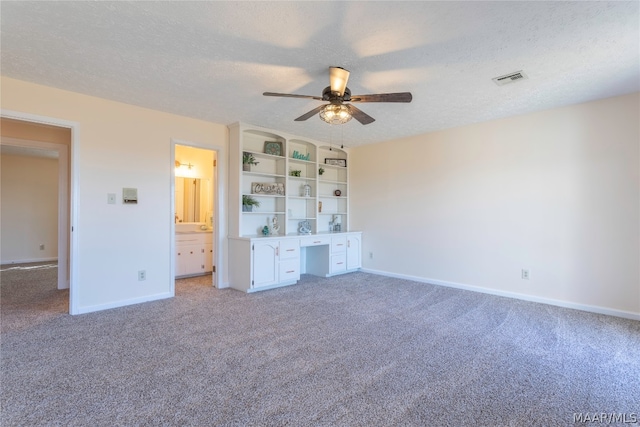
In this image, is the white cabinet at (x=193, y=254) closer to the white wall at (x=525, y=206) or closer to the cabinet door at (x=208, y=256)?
the cabinet door at (x=208, y=256)

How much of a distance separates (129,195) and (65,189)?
1799 mm

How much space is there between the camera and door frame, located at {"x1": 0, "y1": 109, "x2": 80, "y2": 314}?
3113mm

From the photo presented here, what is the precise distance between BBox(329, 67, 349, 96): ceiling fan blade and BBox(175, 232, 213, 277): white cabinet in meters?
3.76

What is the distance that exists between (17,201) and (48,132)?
3758mm

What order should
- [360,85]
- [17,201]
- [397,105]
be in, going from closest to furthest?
1. [360,85]
2. [397,105]
3. [17,201]

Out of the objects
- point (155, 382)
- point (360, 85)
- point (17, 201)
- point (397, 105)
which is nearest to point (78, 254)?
point (155, 382)

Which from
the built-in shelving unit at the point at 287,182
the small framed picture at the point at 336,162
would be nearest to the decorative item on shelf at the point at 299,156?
the built-in shelving unit at the point at 287,182

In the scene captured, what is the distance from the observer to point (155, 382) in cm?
197

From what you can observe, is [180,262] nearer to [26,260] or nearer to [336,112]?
[336,112]

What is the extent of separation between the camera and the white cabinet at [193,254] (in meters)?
5.07

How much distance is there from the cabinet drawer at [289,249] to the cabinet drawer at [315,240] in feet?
0.38

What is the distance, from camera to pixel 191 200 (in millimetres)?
5645

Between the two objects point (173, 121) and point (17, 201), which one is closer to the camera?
point (173, 121)

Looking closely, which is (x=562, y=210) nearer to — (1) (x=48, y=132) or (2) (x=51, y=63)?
(2) (x=51, y=63)
